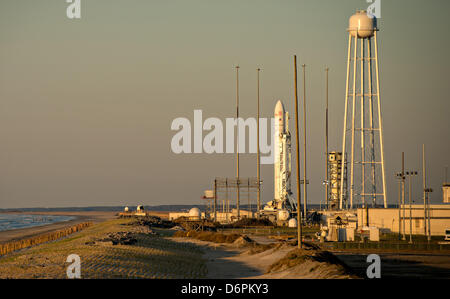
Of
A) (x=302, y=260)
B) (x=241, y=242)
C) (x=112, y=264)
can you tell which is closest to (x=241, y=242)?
(x=241, y=242)

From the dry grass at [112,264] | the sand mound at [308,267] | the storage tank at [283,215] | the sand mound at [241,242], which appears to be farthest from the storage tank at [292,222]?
the sand mound at [308,267]

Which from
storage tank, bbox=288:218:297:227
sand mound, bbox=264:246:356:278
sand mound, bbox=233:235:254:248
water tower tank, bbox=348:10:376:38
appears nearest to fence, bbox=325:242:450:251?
sand mound, bbox=233:235:254:248

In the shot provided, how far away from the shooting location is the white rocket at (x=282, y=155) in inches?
4400

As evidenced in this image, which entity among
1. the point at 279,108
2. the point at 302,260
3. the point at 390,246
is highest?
the point at 279,108

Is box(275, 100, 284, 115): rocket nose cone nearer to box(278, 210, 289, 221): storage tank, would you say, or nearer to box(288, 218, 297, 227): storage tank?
box(278, 210, 289, 221): storage tank

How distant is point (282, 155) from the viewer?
112 meters

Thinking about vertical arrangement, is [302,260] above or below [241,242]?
above

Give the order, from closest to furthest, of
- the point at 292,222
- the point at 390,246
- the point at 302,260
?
the point at 302,260 → the point at 390,246 → the point at 292,222

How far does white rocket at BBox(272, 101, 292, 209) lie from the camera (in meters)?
112

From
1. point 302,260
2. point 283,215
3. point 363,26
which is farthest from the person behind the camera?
point 283,215

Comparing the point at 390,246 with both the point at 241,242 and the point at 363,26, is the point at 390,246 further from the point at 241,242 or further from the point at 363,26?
the point at 363,26

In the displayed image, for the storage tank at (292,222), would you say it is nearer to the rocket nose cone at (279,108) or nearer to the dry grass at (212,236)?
the rocket nose cone at (279,108)

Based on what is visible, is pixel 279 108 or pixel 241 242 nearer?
pixel 241 242
